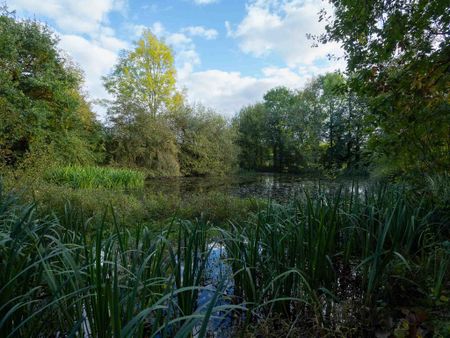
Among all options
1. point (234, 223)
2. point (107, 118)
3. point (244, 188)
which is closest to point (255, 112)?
point (107, 118)

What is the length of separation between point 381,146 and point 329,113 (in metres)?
21.4

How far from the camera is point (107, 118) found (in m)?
15.8

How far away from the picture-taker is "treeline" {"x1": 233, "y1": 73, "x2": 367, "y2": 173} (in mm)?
21094

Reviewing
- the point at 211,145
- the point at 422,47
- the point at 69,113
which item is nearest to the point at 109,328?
the point at 422,47

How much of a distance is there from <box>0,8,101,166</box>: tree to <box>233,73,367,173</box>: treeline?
13.4 m

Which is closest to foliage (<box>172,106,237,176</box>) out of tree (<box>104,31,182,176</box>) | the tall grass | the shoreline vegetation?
tree (<box>104,31,182,176</box>)

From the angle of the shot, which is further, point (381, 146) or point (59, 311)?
point (381, 146)

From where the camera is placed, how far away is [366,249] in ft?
5.41

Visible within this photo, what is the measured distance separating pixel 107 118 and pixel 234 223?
45.7 feet

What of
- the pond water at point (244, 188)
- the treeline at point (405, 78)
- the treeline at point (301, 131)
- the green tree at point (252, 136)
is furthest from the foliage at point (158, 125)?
the treeline at point (405, 78)

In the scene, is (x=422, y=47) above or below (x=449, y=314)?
above

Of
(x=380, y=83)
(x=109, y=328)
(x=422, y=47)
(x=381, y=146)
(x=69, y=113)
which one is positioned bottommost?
(x=109, y=328)

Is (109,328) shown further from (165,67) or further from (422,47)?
(165,67)

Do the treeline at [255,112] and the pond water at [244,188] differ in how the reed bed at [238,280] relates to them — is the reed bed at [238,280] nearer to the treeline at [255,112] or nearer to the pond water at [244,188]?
the treeline at [255,112]
